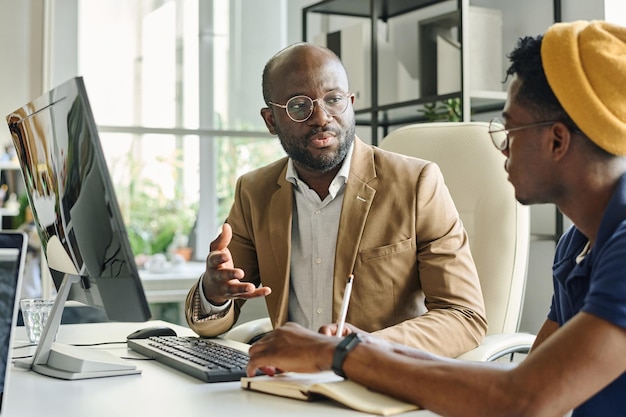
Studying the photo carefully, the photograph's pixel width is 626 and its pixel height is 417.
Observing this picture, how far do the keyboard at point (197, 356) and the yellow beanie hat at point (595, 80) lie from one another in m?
0.65

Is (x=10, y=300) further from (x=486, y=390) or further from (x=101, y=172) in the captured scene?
(x=486, y=390)

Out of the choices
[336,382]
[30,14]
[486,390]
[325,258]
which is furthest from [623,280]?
[30,14]

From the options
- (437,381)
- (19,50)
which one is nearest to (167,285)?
(19,50)

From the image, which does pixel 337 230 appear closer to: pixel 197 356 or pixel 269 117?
pixel 269 117

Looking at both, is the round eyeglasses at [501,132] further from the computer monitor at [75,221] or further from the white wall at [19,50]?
the white wall at [19,50]

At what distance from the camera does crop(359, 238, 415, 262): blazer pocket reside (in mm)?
1798

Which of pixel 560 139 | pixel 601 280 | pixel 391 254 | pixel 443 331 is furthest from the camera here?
pixel 391 254

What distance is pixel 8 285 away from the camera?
36.1 inches

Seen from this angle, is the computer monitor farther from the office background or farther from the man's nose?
the office background

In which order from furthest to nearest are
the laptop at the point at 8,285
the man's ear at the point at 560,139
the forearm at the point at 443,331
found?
1. the forearm at the point at 443,331
2. the man's ear at the point at 560,139
3. the laptop at the point at 8,285

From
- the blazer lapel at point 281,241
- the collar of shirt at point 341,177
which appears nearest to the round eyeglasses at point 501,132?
the collar of shirt at point 341,177

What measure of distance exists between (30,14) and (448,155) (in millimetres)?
2628

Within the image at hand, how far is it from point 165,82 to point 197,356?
2768 mm

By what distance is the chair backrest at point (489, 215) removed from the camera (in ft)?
6.40
